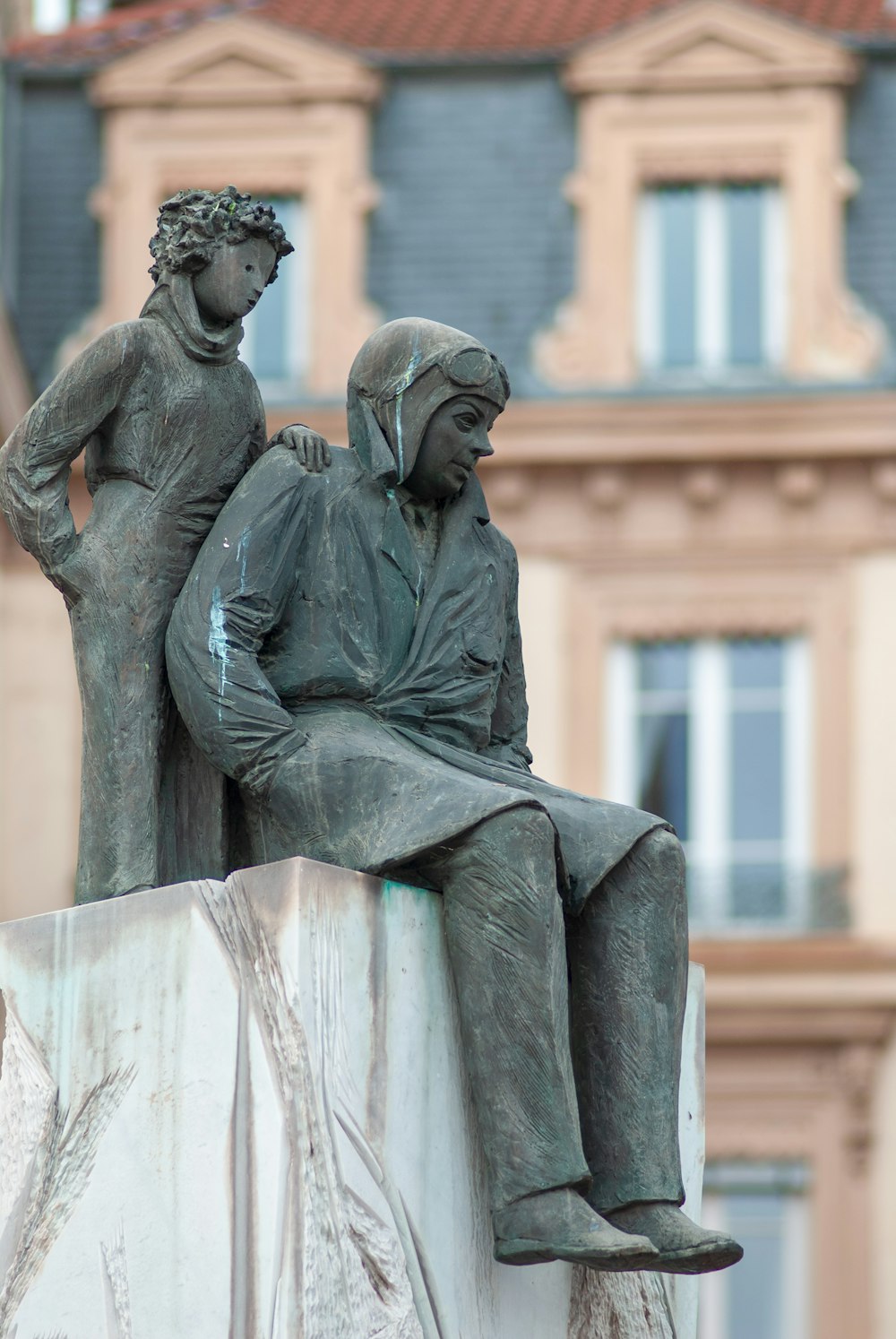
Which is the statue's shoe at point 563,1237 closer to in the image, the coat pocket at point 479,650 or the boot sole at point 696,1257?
the boot sole at point 696,1257

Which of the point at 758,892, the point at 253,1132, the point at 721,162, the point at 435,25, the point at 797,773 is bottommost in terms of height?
the point at 253,1132

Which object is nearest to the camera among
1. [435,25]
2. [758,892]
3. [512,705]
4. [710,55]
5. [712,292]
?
[512,705]

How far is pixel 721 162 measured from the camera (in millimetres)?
23969

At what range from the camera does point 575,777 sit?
2380cm

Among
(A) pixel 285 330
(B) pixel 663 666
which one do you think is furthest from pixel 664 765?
(A) pixel 285 330

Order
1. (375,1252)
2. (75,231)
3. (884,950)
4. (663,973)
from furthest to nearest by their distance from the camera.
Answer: (75,231), (884,950), (663,973), (375,1252)

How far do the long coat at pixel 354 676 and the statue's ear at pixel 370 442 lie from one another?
0.08ft

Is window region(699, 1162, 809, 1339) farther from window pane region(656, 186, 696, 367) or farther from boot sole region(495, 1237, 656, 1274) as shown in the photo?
boot sole region(495, 1237, 656, 1274)

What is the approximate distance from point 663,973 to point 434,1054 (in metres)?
0.48

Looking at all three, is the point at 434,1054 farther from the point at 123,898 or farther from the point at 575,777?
the point at 575,777

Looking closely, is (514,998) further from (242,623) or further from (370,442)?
(370,442)

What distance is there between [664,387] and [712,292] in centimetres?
73

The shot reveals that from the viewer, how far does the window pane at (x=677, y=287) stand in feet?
78.4

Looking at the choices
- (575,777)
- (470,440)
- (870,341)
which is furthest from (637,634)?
(470,440)
